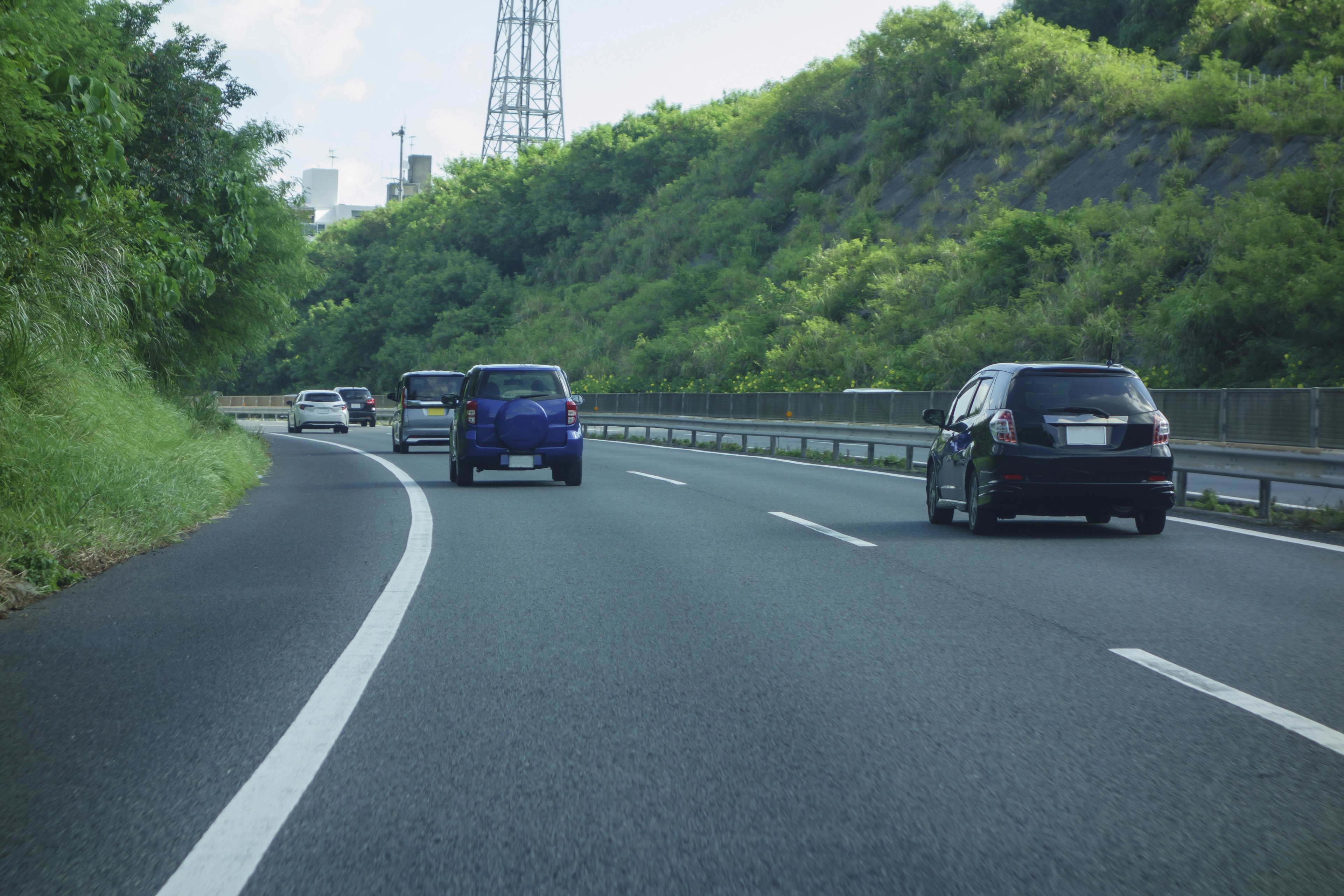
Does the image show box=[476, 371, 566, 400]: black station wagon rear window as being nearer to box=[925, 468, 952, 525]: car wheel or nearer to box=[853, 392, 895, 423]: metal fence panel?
box=[925, 468, 952, 525]: car wheel

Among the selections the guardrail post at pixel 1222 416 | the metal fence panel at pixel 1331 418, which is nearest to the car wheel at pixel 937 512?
the metal fence panel at pixel 1331 418

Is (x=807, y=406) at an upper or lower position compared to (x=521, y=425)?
upper

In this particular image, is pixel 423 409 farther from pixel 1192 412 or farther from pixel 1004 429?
pixel 1004 429

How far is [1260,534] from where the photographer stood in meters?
12.1

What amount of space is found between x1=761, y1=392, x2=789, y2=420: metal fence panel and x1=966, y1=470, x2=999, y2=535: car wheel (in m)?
21.4

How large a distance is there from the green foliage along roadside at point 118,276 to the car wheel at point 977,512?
736cm

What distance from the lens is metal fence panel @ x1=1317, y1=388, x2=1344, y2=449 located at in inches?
707

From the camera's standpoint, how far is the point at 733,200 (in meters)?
72.2

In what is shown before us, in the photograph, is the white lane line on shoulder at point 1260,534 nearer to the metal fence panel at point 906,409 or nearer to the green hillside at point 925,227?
the green hillside at point 925,227

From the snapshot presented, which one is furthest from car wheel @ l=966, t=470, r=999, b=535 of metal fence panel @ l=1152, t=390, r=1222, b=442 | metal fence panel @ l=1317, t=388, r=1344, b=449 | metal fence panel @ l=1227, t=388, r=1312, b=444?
metal fence panel @ l=1152, t=390, r=1222, b=442

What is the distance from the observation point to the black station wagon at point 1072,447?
1145 centimetres

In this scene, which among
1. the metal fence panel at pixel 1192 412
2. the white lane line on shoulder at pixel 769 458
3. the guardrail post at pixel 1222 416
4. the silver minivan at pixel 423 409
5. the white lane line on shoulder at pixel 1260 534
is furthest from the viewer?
the silver minivan at pixel 423 409

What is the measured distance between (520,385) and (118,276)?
19.5ft

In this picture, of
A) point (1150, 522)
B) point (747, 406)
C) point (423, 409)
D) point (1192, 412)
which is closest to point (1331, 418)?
point (1192, 412)
